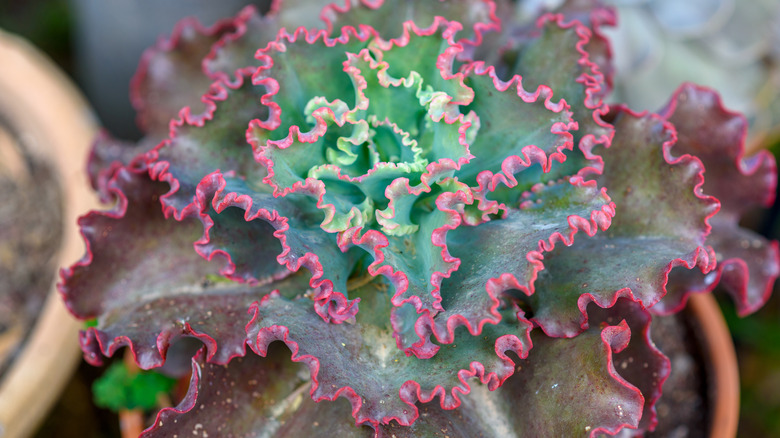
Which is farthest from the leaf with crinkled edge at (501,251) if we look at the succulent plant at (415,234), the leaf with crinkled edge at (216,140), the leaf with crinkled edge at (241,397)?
the leaf with crinkled edge at (216,140)

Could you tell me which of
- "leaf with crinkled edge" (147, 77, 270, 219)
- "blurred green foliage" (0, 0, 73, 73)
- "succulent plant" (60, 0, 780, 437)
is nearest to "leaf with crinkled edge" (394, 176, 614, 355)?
"succulent plant" (60, 0, 780, 437)

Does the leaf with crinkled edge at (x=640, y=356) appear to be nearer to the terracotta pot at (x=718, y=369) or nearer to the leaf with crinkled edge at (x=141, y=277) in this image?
the terracotta pot at (x=718, y=369)

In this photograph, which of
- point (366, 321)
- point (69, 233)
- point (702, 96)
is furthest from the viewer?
point (69, 233)

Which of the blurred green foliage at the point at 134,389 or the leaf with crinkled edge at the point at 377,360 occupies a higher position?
A: the leaf with crinkled edge at the point at 377,360

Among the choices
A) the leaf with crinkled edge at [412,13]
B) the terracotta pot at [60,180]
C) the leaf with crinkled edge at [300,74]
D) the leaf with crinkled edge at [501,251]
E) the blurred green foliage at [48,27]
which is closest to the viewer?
the leaf with crinkled edge at [501,251]

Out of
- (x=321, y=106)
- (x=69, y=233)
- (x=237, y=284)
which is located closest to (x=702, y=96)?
(x=321, y=106)

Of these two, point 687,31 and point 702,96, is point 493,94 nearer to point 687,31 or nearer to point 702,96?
Answer: point 702,96
